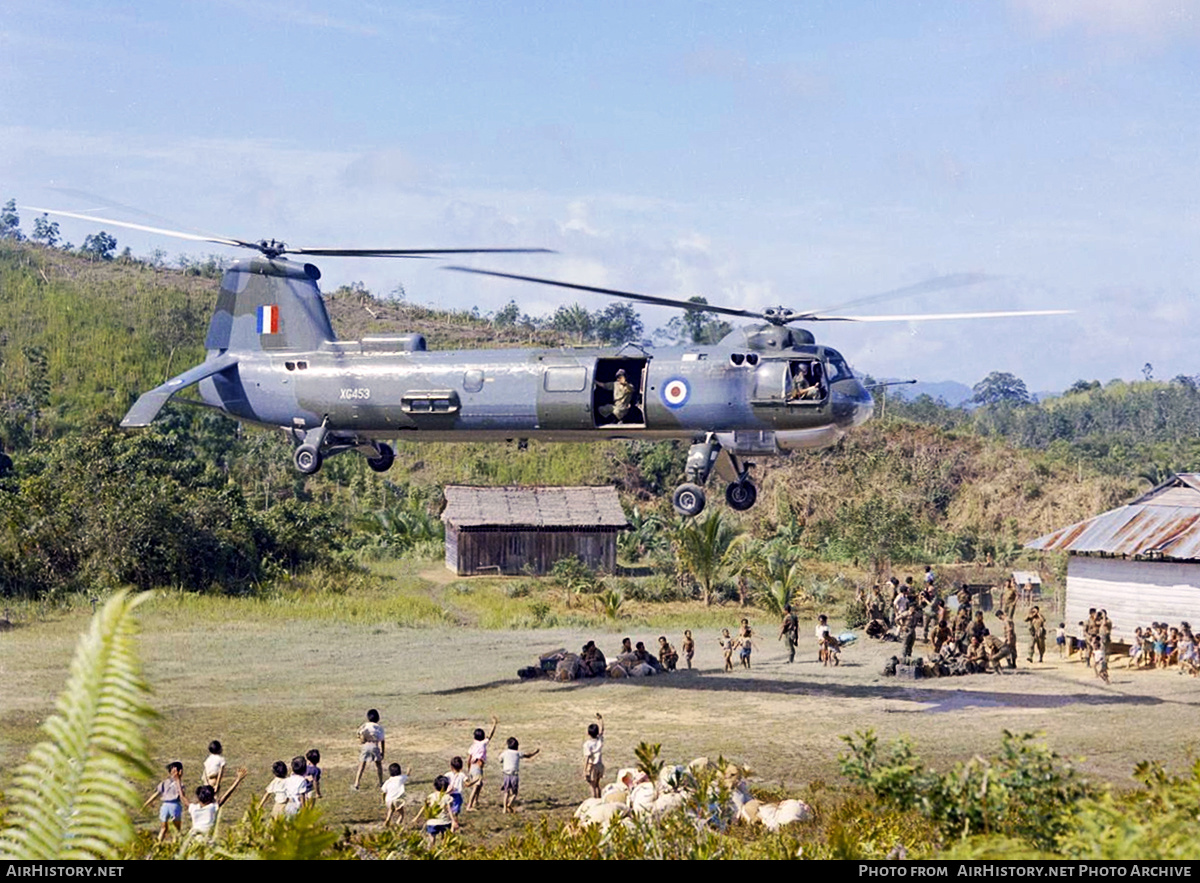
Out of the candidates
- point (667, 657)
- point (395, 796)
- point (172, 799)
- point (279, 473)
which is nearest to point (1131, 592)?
point (667, 657)

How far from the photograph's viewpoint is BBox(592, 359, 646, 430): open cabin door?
24.7 metres

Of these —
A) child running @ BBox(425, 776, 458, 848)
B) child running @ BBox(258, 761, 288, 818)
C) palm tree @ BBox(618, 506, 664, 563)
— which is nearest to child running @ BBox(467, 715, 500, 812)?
child running @ BBox(425, 776, 458, 848)

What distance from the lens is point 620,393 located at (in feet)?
81.0

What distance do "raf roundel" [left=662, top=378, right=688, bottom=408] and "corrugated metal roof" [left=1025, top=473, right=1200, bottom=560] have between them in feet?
49.7

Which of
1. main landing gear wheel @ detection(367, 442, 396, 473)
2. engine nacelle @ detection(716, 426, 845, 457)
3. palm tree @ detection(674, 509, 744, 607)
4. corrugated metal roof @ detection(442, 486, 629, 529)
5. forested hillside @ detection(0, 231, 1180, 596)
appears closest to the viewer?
engine nacelle @ detection(716, 426, 845, 457)

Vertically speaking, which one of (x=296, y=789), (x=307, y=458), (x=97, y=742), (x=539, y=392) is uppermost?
(x=539, y=392)

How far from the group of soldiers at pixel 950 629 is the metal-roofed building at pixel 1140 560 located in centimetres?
179

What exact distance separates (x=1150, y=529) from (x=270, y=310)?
22.3m

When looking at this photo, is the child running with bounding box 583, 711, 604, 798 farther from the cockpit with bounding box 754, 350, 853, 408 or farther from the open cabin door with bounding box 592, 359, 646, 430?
the cockpit with bounding box 754, 350, 853, 408

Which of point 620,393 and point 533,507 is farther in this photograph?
point 533,507

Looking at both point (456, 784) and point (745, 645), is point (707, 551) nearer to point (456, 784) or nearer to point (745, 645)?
point (745, 645)
